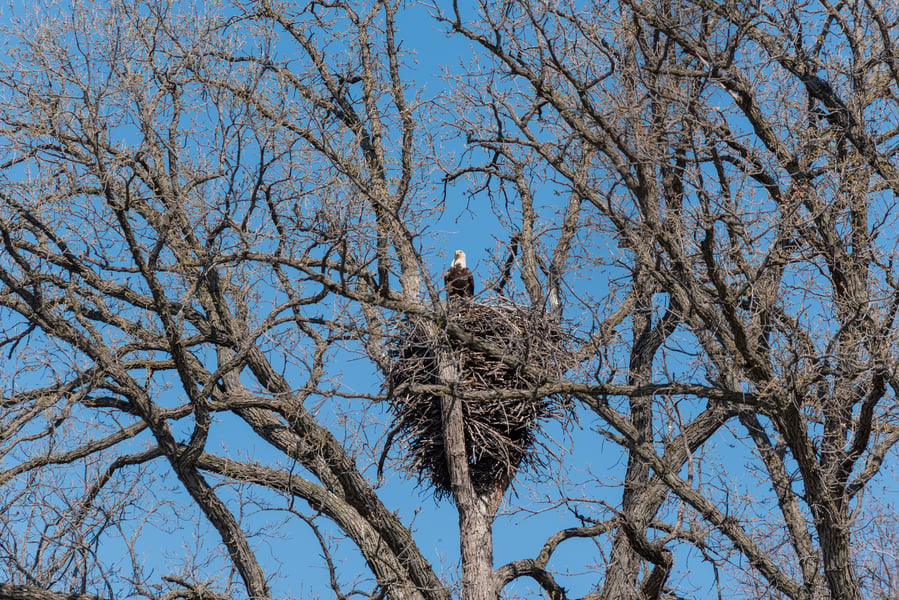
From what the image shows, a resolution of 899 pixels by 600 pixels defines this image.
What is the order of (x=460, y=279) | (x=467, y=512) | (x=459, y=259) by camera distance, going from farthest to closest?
(x=459, y=259), (x=460, y=279), (x=467, y=512)

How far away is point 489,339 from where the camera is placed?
29.8ft

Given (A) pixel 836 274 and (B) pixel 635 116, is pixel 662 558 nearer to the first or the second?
(A) pixel 836 274

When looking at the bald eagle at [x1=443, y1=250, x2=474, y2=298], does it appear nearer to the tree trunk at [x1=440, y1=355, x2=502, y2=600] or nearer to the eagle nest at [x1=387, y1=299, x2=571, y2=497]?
the eagle nest at [x1=387, y1=299, x2=571, y2=497]

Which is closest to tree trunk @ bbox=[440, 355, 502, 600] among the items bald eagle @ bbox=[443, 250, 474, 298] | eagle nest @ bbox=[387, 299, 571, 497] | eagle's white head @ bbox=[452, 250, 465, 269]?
eagle nest @ bbox=[387, 299, 571, 497]

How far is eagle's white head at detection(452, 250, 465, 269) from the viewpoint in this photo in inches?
432

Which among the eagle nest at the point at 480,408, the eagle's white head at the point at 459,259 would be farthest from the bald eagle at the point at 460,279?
the eagle nest at the point at 480,408

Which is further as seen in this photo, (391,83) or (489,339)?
(391,83)

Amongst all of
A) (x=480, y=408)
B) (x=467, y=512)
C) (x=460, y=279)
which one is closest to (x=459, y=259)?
(x=460, y=279)

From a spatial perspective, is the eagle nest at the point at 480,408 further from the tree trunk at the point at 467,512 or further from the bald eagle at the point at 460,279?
the bald eagle at the point at 460,279

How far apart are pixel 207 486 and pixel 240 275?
2.17 meters

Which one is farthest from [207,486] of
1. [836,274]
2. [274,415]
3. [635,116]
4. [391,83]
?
[836,274]

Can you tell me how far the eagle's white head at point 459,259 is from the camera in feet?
36.0

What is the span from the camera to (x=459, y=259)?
36.2 feet

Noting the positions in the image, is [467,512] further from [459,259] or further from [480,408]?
[459,259]
